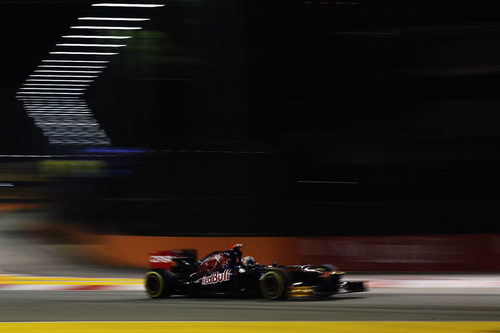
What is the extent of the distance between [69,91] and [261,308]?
19.9 m

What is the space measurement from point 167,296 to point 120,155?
8026 mm

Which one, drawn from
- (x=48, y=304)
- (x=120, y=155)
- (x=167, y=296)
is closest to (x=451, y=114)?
(x=120, y=155)

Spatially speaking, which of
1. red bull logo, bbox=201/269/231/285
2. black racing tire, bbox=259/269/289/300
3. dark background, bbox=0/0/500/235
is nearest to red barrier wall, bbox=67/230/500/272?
dark background, bbox=0/0/500/235

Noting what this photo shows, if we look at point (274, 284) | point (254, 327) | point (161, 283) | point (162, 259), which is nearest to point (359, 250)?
point (162, 259)

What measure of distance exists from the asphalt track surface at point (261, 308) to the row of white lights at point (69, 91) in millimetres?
9745

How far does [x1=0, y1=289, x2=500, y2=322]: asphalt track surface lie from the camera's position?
811 centimetres

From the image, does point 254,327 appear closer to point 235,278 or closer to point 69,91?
Result: point 235,278

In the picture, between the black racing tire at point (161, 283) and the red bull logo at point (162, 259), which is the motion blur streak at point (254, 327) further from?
the red bull logo at point (162, 259)

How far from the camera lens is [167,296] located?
10.7 m

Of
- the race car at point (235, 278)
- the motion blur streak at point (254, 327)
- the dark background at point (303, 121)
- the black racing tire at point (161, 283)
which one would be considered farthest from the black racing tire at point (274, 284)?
the dark background at point (303, 121)

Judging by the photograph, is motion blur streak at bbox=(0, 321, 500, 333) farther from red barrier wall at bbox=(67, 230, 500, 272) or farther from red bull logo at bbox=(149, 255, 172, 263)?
red barrier wall at bbox=(67, 230, 500, 272)

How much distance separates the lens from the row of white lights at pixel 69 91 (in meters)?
20.8

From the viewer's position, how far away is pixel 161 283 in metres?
10.6

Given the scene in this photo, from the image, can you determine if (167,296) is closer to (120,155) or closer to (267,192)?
(267,192)
